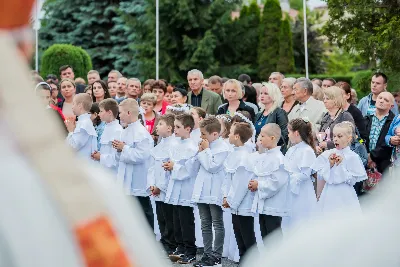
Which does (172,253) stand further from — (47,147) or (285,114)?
(47,147)

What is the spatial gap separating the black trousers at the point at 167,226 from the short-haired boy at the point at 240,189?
126 cm

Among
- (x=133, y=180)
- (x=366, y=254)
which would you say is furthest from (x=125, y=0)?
(x=366, y=254)

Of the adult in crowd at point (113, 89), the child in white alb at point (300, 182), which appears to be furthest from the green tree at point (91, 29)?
the child in white alb at point (300, 182)

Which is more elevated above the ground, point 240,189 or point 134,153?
point 134,153

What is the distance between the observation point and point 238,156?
9.26 meters

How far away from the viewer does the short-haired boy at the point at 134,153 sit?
10.6 metres

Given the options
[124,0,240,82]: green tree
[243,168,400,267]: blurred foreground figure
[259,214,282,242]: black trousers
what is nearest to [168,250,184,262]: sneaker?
[259,214,282,242]: black trousers

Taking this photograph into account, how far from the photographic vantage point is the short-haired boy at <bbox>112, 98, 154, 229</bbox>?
1063 cm

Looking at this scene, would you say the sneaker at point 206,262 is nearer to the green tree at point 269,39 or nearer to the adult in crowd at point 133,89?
the adult in crowd at point 133,89

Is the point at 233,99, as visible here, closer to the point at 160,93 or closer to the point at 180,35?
the point at 160,93

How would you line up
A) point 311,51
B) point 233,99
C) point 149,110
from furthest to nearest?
point 311,51 < point 149,110 < point 233,99

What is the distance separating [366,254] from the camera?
1393mm

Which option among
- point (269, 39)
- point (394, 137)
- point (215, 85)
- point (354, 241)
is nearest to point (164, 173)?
point (394, 137)

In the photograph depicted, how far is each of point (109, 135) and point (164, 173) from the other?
3.43 ft
